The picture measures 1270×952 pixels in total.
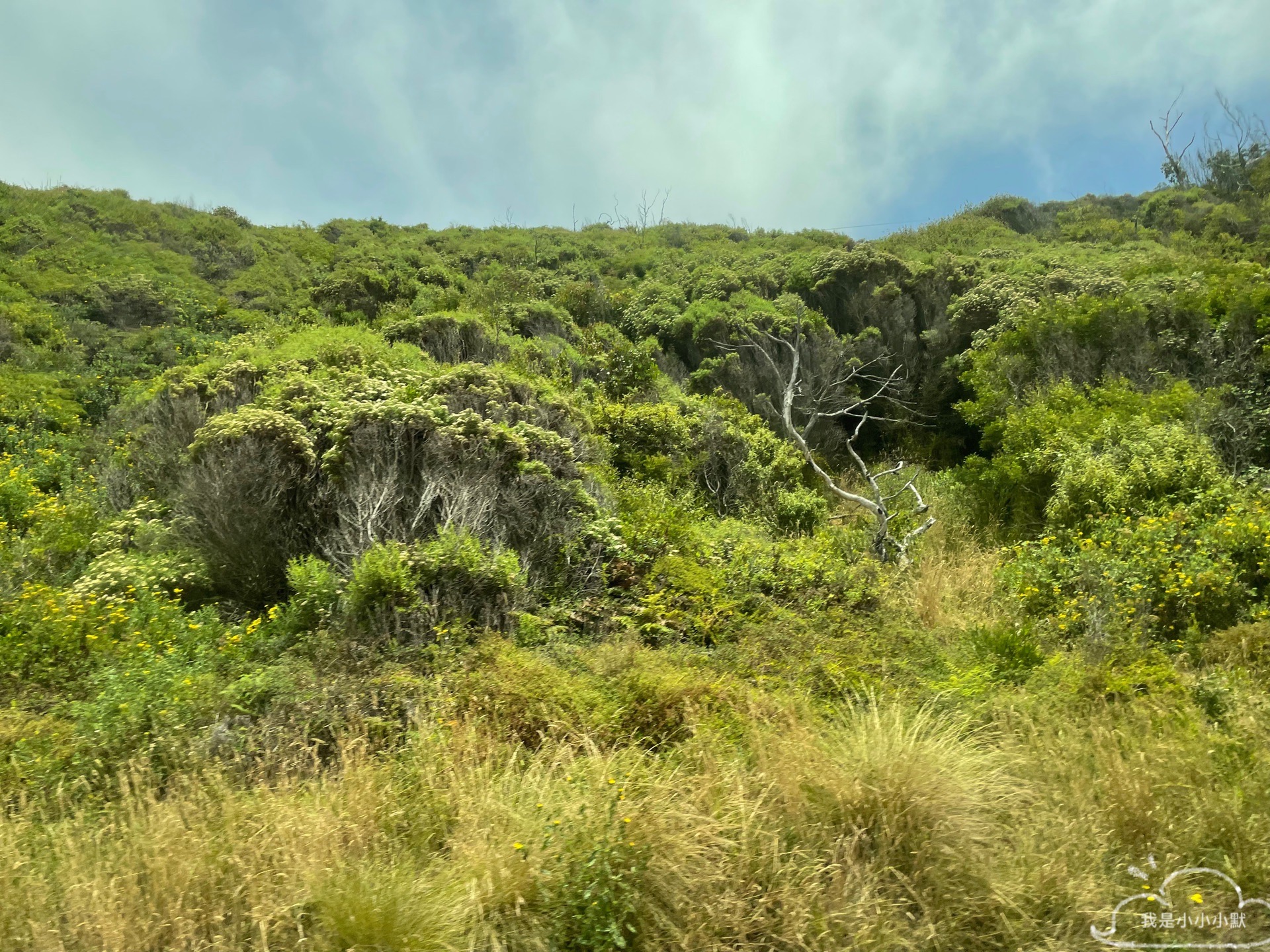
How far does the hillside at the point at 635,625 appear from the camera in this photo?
119 inches

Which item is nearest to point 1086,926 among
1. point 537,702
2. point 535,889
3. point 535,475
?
point 535,889

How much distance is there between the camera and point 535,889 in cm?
304

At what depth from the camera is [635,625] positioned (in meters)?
6.66

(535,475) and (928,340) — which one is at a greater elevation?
(928,340)

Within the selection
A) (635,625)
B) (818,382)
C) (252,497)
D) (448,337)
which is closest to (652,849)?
(635,625)

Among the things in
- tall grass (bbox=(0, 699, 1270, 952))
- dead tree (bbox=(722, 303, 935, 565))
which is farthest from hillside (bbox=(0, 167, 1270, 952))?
dead tree (bbox=(722, 303, 935, 565))

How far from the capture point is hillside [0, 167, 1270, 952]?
3035 mm

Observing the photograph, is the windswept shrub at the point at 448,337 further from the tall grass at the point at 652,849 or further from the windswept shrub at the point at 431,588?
the tall grass at the point at 652,849

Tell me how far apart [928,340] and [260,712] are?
1632cm

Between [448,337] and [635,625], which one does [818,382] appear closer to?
[448,337]

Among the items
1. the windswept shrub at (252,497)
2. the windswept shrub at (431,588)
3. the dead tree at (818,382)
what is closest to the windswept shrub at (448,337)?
the windswept shrub at (252,497)

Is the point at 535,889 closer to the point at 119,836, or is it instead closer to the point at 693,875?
the point at 693,875

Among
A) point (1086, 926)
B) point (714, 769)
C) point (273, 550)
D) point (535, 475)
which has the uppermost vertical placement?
point (535, 475)

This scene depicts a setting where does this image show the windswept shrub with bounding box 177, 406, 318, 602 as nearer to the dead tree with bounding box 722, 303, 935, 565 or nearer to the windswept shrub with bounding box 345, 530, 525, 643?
the windswept shrub with bounding box 345, 530, 525, 643
